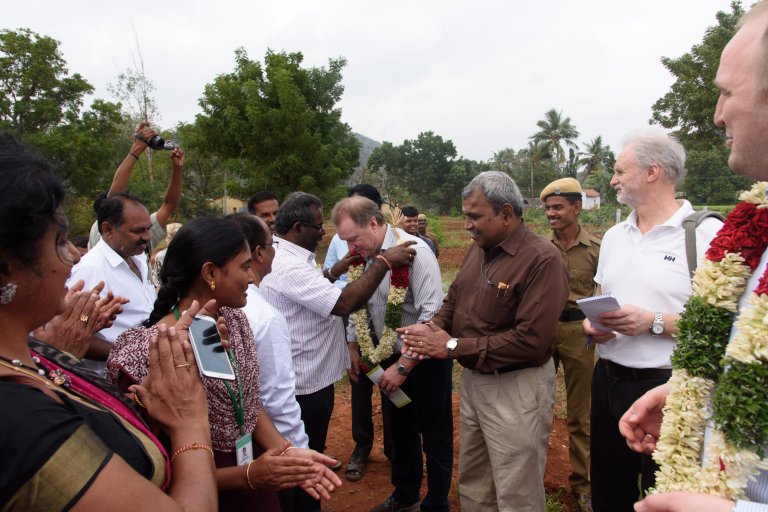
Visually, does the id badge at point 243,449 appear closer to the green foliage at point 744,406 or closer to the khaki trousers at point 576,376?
the green foliage at point 744,406

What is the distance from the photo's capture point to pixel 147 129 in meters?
5.01

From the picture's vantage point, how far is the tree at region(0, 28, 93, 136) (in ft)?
78.3

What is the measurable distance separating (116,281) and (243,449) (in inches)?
71.7

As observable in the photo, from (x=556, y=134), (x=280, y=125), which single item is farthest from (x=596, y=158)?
(x=280, y=125)

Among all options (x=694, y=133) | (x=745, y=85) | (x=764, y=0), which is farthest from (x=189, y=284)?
(x=694, y=133)

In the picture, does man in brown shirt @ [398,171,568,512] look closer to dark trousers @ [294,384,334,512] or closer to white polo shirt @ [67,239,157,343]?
dark trousers @ [294,384,334,512]

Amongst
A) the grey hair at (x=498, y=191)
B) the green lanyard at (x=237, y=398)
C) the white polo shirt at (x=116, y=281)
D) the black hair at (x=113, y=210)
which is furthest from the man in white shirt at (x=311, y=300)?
the green lanyard at (x=237, y=398)

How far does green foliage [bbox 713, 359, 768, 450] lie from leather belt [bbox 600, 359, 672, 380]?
153 cm

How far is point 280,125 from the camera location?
19109mm

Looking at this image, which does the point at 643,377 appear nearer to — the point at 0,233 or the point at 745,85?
the point at 745,85

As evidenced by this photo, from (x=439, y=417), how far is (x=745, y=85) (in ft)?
9.75

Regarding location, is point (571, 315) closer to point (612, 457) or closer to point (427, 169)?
point (612, 457)

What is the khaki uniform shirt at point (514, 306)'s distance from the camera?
9.46ft

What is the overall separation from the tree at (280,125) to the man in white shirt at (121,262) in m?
15.4
